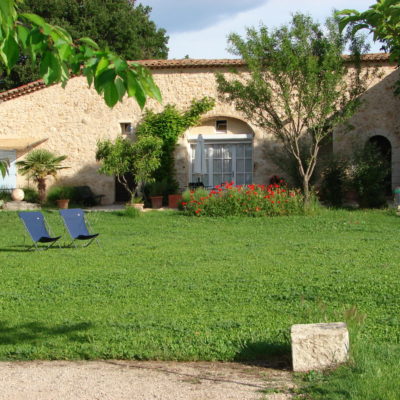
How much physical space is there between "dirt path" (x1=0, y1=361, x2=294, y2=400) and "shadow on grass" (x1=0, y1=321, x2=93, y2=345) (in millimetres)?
576

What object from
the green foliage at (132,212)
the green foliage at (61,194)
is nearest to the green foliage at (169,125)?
the green foliage at (61,194)

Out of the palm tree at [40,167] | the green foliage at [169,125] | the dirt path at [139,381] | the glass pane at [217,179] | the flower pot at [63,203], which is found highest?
the green foliage at [169,125]

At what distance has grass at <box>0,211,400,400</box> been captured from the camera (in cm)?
488

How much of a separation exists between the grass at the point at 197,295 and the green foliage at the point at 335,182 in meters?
5.86

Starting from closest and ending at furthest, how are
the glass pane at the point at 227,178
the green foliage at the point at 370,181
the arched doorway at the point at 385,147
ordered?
the green foliage at the point at 370,181
the arched doorway at the point at 385,147
the glass pane at the point at 227,178

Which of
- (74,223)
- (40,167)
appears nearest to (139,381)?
(74,223)

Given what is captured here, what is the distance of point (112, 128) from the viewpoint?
69.5ft

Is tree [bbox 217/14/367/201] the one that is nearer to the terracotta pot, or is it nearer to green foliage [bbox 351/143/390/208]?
green foliage [bbox 351/143/390/208]

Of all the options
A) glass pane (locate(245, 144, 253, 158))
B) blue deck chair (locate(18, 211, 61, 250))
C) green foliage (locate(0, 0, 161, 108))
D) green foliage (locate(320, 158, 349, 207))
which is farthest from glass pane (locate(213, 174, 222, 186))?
green foliage (locate(0, 0, 161, 108))

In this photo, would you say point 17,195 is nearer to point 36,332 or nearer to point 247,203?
point 247,203

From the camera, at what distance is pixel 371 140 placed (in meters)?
20.0

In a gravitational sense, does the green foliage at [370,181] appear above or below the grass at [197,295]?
above

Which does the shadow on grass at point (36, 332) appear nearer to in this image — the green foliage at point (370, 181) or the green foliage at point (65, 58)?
the green foliage at point (65, 58)

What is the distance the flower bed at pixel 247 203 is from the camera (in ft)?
50.8
